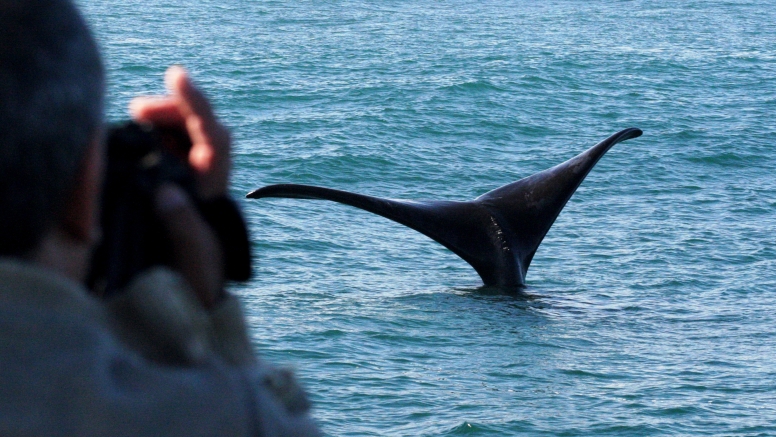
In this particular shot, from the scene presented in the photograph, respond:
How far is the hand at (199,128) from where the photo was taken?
113 cm

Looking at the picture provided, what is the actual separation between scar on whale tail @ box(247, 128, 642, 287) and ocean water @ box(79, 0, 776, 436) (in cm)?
31

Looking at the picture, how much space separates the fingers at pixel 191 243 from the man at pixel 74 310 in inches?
2.5

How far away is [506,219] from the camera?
36.4 feet

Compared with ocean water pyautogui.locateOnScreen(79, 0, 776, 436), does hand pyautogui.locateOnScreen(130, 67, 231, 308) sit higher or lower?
higher

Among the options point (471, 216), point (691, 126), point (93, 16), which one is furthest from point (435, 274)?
point (93, 16)

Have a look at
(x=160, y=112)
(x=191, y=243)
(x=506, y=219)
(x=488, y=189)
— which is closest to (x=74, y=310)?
(x=191, y=243)

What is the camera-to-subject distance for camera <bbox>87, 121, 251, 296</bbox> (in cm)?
109

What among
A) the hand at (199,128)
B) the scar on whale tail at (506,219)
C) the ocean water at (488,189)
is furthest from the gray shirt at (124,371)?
the scar on whale tail at (506,219)

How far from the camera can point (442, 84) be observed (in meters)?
24.3

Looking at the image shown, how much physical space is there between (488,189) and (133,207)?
15.4 m

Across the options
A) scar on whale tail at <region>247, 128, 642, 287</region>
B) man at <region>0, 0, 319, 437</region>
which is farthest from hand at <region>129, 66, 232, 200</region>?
scar on whale tail at <region>247, 128, 642, 287</region>

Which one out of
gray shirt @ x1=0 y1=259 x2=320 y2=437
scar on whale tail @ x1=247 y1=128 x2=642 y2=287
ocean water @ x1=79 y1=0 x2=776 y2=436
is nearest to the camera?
gray shirt @ x1=0 y1=259 x2=320 y2=437

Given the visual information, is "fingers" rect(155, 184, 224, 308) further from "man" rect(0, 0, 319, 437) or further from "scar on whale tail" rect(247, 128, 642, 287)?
"scar on whale tail" rect(247, 128, 642, 287)

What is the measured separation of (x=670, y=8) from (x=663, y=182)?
23.8m
